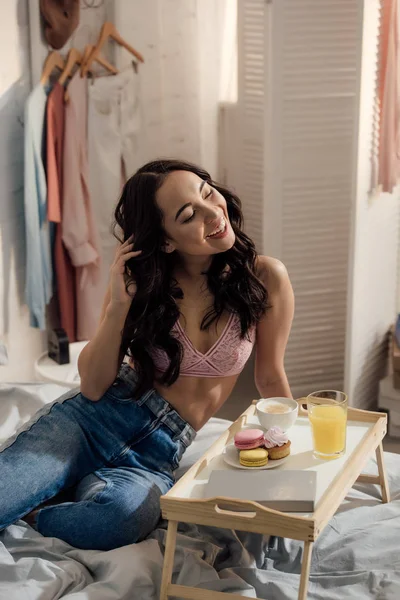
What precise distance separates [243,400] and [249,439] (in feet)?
6.71

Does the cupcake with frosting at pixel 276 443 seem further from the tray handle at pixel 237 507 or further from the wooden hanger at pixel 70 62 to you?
the wooden hanger at pixel 70 62

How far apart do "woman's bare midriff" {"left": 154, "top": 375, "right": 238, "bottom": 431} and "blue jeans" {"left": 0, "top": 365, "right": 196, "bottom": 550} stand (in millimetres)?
25

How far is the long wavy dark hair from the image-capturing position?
2.09 metres

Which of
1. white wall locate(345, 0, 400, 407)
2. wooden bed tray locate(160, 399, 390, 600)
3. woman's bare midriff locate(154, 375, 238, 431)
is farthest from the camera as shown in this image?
white wall locate(345, 0, 400, 407)

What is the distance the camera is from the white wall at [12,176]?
3.35m

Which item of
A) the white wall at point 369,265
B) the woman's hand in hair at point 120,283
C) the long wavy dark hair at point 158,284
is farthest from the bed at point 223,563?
the white wall at point 369,265

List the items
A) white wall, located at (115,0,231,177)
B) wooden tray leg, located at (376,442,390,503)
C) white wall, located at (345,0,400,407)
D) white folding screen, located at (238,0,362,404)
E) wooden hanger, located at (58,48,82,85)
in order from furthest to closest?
white wall, located at (115,0,231,177) → wooden hanger, located at (58,48,82,85) → white folding screen, located at (238,0,362,404) → white wall, located at (345,0,400,407) → wooden tray leg, located at (376,442,390,503)

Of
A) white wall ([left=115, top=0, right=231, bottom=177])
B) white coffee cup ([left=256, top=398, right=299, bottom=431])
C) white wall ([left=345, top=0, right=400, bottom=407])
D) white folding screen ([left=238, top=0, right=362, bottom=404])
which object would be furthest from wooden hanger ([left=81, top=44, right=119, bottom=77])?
white coffee cup ([left=256, top=398, right=299, bottom=431])

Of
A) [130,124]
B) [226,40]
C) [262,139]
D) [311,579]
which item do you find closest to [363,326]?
[262,139]

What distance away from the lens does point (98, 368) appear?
2104 mm

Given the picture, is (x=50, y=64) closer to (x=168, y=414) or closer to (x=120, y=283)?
(x=120, y=283)

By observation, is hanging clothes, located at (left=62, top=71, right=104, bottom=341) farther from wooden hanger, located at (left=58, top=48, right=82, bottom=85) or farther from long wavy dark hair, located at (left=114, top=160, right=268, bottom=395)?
long wavy dark hair, located at (left=114, top=160, right=268, bottom=395)

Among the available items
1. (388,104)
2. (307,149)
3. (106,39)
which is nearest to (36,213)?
(106,39)

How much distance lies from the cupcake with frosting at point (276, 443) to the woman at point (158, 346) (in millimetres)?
308
